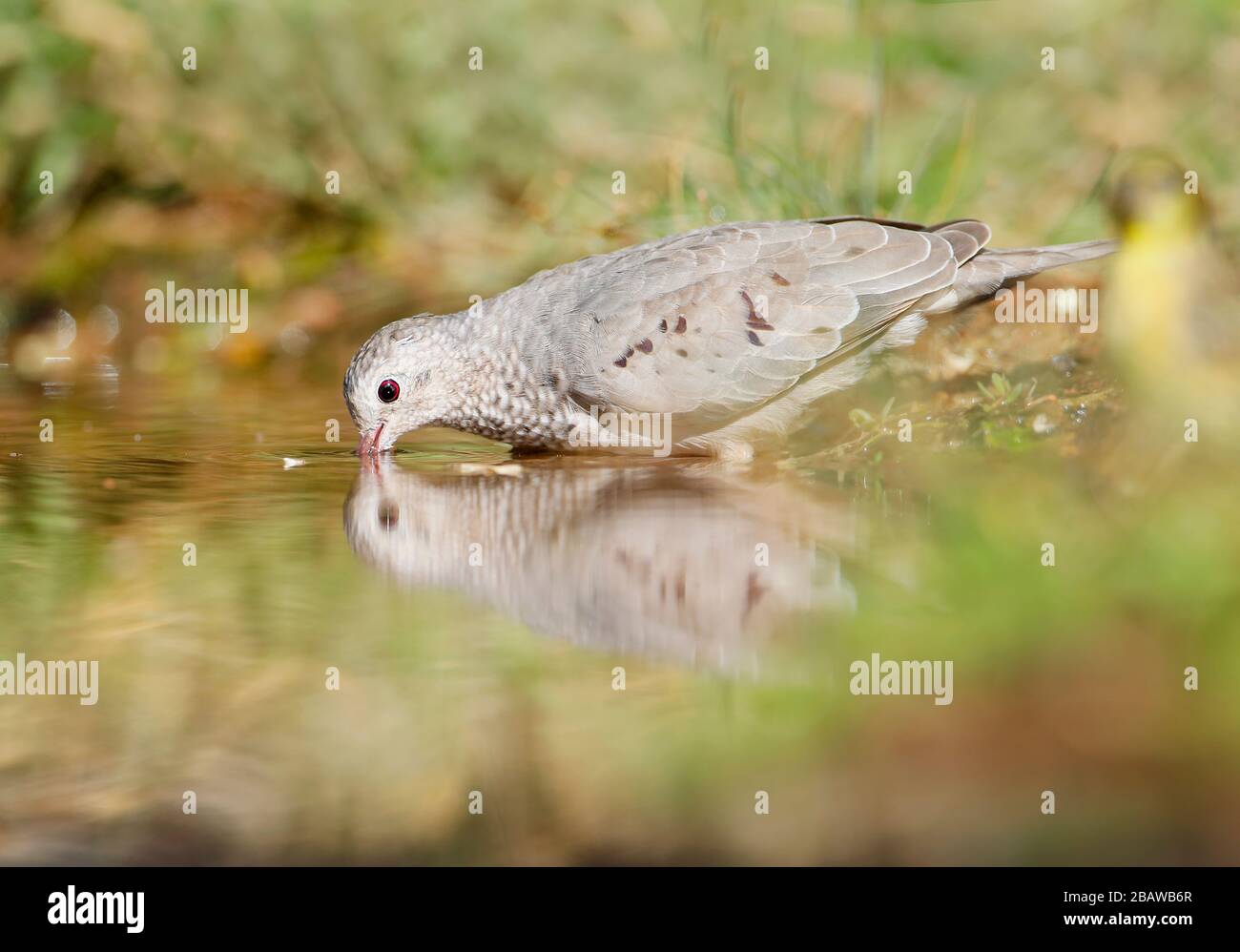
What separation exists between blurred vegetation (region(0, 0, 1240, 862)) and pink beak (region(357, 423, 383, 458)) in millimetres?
331

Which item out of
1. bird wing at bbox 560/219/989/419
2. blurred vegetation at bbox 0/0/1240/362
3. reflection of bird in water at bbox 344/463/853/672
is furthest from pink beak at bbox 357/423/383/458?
blurred vegetation at bbox 0/0/1240/362

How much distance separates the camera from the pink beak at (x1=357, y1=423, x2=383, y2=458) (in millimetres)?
5809

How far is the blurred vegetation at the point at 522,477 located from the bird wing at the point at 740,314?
0.40 meters

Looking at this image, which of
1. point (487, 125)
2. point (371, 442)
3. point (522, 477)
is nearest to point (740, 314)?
point (522, 477)

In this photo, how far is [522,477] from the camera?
18.3 ft

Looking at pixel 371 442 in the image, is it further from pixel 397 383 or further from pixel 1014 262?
pixel 1014 262

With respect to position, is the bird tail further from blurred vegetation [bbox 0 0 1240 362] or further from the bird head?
the bird head

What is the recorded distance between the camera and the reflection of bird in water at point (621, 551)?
381 centimetres

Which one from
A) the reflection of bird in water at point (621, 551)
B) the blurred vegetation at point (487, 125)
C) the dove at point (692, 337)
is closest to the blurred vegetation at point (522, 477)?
the blurred vegetation at point (487, 125)

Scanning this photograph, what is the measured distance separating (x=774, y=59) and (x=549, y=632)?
16.3ft

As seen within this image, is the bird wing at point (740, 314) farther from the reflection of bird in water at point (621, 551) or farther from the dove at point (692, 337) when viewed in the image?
the reflection of bird in water at point (621, 551)

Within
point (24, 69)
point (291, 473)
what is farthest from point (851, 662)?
point (24, 69)
